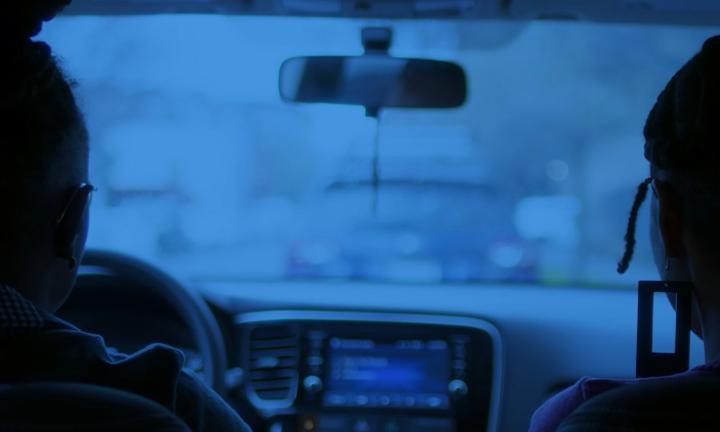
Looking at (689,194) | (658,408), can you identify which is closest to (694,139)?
(689,194)

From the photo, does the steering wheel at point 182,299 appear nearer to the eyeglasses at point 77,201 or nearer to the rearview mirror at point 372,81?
the rearview mirror at point 372,81

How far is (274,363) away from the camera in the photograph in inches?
165

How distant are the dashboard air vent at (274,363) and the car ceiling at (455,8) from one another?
1.40 m

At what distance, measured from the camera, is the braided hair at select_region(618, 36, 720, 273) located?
208 centimetres

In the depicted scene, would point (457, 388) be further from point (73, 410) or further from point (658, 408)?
point (73, 410)

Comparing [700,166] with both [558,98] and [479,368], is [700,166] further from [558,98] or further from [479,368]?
[558,98]

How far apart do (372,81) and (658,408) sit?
7.79 feet

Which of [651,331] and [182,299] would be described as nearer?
[651,331]

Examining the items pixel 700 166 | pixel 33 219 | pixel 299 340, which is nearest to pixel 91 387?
pixel 33 219

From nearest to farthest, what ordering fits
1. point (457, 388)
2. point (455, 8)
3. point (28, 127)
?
point (28, 127), point (455, 8), point (457, 388)

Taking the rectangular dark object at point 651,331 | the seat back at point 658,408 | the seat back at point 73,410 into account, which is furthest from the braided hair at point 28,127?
the rectangular dark object at point 651,331

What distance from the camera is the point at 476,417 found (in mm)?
4148

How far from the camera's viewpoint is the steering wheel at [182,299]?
3.81m

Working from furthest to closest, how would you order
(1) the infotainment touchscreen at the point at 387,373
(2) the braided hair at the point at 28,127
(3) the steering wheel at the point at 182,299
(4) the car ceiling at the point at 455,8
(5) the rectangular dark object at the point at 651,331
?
1. (1) the infotainment touchscreen at the point at 387,373
2. (3) the steering wheel at the point at 182,299
3. (4) the car ceiling at the point at 455,8
4. (5) the rectangular dark object at the point at 651,331
5. (2) the braided hair at the point at 28,127
